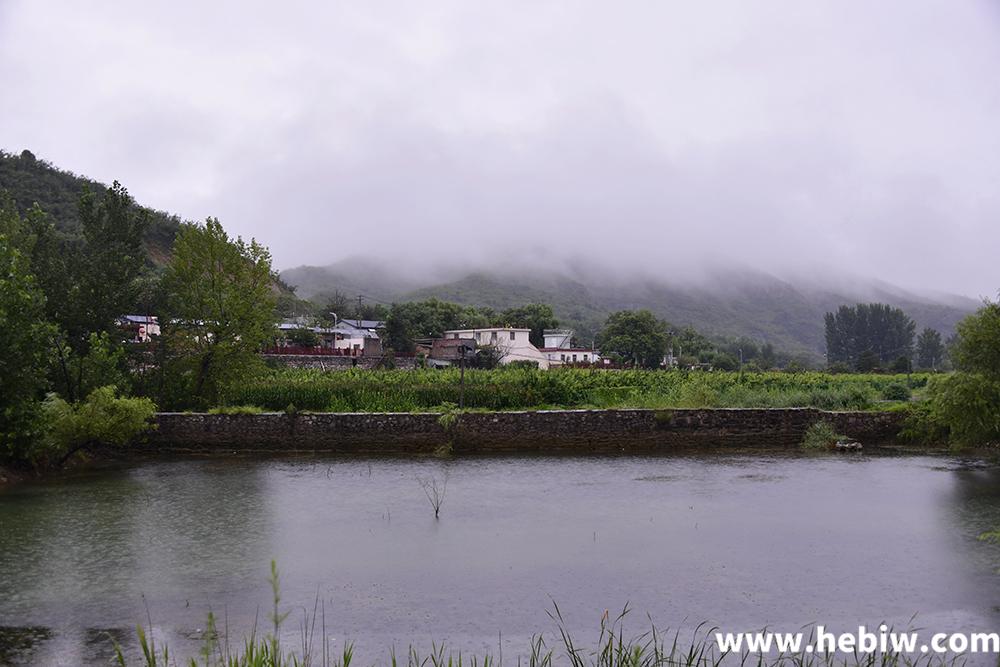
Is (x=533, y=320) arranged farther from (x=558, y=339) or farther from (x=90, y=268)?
(x=90, y=268)

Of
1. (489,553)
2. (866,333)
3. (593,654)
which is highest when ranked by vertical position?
(866,333)

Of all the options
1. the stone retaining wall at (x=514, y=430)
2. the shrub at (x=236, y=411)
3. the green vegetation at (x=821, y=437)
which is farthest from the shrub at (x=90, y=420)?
the green vegetation at (x=821, y=437)

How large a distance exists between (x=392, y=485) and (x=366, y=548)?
7.39m

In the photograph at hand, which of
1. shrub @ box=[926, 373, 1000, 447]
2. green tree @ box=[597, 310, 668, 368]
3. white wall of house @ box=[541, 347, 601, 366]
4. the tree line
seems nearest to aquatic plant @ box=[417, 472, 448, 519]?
shrub @ box=[926, 373, 1000, 447]

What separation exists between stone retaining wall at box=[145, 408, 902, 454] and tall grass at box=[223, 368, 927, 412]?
2.23 metres

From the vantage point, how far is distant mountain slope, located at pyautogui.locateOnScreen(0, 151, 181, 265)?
78875 mm

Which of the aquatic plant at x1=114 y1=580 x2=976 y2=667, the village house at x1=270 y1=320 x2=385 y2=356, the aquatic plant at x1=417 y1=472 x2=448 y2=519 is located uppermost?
the village house at x1=270 y1=320 x2=385 y2=356

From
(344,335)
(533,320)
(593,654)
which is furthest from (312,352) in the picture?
(533,320)

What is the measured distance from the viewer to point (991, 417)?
2491 cm

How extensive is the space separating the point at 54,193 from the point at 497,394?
71.1 meters

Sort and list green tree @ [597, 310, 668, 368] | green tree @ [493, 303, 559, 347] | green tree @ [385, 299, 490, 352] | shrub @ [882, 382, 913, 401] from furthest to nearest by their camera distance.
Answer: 1. green tree @ [493, 303, 559, 347]
2. green tree @ [597, 310, 668, 368]
3. green tree @ [385, 299, 490, 352]
4. shrub @ [882, 382, 913, 401]

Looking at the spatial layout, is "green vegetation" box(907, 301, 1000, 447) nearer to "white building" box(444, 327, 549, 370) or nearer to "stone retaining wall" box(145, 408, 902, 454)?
"stone retaining wall" box(145, 408, 902, 454)

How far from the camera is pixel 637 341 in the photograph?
3789 inches

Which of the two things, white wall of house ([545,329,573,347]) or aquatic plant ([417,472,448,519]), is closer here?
aquatic plant ([417,472,448,519])
